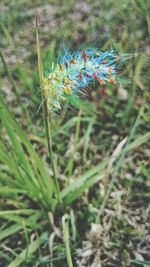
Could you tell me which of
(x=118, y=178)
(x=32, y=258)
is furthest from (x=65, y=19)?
(x=32, y=258)

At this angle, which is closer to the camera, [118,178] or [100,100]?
[118,178]

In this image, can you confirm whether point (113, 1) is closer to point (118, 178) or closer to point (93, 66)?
point (118, 178)

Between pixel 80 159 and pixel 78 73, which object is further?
pixel 80 159

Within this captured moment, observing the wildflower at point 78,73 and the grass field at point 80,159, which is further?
the grass field at point 80,159

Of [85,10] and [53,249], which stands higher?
[85,10]

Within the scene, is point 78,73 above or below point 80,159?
below

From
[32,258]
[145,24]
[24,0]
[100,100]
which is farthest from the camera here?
[24,0]

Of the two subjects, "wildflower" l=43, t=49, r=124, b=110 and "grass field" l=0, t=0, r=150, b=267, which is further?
"grass field" l=0, t=0, r=150, b=267

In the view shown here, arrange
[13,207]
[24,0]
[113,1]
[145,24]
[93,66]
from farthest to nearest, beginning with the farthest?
[24,0], [113,1], [145,24], [13,207], [93,66]
